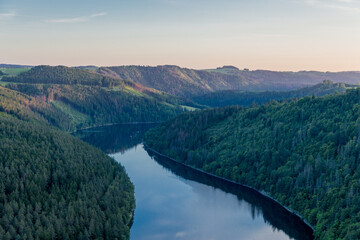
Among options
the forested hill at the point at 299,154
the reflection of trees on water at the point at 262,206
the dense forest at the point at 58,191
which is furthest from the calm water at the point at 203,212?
the dense forest at the point at 58,191

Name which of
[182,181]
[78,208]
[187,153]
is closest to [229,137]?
[187,153]

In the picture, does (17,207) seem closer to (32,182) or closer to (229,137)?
(32,182)

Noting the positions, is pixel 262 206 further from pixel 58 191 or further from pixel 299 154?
pixel 58 191

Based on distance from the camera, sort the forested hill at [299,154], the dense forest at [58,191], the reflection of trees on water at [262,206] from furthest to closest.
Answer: the reflection of trees on water at [262,206] → the forested hill at [299,154] → the dense forest at [58,191]

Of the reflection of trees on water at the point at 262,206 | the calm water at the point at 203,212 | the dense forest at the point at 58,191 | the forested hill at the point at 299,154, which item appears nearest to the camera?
the dense forest at the point at 58,191

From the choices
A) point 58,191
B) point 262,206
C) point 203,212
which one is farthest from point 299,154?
point 58,191

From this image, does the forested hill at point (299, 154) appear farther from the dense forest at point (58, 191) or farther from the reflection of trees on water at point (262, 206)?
the dense forest at point (58, 191)

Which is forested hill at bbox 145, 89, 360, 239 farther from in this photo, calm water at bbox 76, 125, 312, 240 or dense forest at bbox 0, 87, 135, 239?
dense forest at bbox 0, 87, 135, 239
